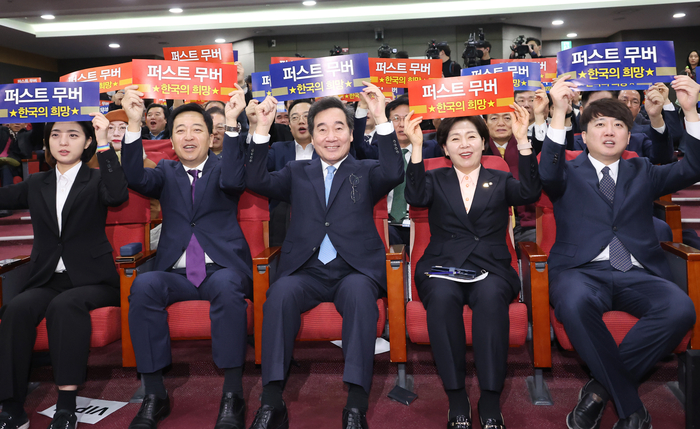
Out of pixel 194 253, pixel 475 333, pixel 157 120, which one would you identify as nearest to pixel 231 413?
pixel 194 253

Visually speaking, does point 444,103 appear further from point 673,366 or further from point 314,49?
A: point 314,49

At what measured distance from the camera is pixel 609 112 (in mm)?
2381

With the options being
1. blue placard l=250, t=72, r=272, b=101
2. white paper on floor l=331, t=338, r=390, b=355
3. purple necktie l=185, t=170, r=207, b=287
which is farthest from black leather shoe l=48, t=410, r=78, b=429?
blue placard l=250, t=72, r=272, b=101

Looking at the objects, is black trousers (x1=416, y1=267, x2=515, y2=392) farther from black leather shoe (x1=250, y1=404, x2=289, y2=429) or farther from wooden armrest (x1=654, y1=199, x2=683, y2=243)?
wooden armrest (x1=654, y1=199, x2=683, y2=243)

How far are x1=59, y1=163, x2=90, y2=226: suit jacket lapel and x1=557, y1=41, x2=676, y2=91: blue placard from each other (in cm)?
229

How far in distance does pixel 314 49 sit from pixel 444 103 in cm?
883

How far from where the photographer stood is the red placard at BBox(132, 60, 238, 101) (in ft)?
8.93

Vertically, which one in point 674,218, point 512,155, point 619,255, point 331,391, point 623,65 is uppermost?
point 623,65

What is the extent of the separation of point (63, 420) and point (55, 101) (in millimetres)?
1377

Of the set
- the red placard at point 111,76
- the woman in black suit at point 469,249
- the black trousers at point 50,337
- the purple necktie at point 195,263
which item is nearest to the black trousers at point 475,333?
the woman in black suit at point 469,249

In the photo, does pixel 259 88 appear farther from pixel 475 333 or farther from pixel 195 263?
pixel 475 333

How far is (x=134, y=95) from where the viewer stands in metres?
2.54

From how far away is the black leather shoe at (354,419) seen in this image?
199cm

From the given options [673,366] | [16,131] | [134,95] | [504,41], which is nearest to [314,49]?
[504,41]
